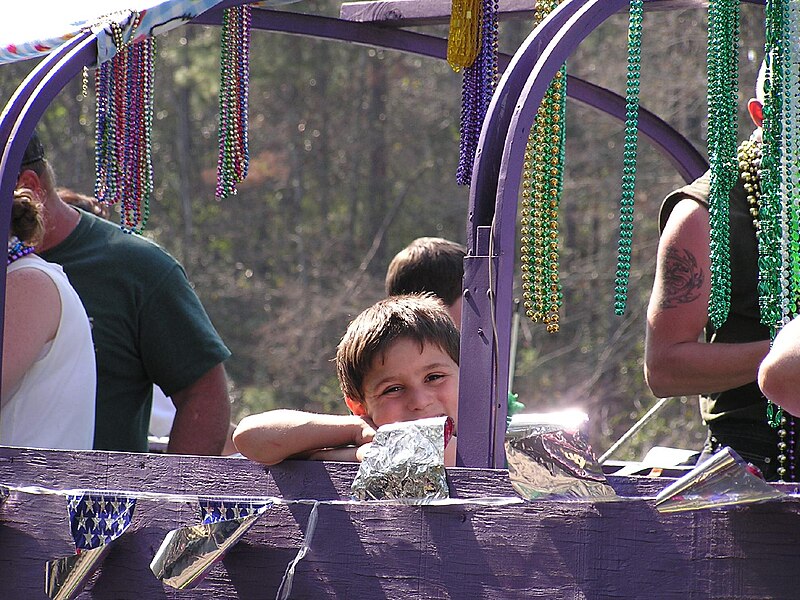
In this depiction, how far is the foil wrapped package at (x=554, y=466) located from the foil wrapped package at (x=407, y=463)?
5.3 inches

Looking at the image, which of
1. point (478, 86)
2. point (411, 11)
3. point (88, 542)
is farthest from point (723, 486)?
point (411, 11)

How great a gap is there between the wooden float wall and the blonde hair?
626mm

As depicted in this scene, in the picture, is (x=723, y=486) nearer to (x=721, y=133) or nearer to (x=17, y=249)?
(x=721, y=133)

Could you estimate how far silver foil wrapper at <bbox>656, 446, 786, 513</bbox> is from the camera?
5.45ft

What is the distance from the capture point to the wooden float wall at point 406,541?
1.70 m

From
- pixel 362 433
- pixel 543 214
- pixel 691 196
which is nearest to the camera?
pixel 543 214

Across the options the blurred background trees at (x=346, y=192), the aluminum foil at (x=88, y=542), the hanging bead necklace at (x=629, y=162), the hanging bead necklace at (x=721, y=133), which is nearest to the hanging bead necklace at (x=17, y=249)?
the aluminum foil at (x=88, y=542)

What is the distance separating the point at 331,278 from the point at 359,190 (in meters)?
1.02

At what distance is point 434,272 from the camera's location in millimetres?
3334

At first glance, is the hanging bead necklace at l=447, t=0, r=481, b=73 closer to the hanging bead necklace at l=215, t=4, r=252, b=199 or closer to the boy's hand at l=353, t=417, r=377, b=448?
the hanging bead necklace at l=215, t=4, r=252, b=199

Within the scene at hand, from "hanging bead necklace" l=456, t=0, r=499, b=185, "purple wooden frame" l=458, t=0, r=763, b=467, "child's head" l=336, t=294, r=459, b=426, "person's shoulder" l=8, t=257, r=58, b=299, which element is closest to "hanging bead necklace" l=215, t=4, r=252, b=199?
"person's shoulder" l=8, t=257, r=58, b=299

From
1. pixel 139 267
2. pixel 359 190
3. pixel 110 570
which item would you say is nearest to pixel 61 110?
pixel 359 190

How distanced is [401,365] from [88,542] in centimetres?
68

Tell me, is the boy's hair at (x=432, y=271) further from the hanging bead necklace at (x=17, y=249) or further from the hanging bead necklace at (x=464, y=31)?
the hanging bead necklace at (x=17, y=249)
